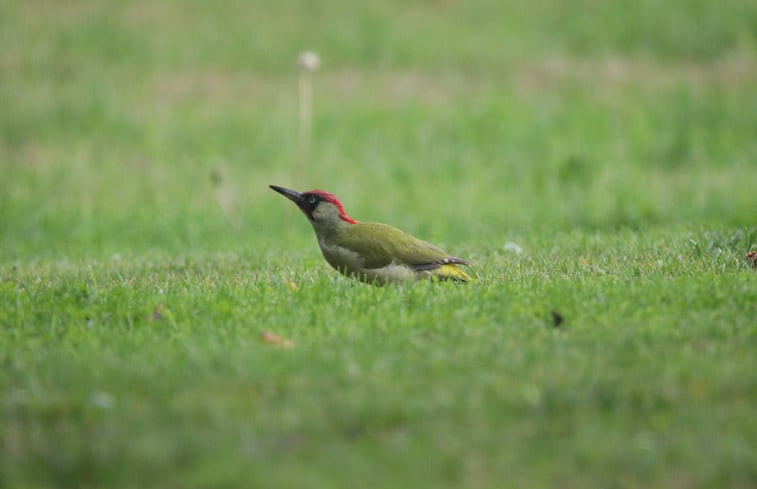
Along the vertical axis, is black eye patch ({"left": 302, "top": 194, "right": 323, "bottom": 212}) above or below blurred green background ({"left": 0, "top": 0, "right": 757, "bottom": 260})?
below

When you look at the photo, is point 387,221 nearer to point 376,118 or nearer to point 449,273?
point 376,118

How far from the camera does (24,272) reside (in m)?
9.87

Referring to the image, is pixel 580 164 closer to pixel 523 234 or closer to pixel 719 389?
pixel 523 234

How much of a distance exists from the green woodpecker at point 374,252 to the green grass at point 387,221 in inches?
13.4

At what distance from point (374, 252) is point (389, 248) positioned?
4.3 inches

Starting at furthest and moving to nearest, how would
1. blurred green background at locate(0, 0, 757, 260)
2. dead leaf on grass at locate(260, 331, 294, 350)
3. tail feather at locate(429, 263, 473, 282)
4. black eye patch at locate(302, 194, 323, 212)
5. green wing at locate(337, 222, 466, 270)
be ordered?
blurred green background at locate(0, 0, 757, 260) → black eye patch at locate(302, 194, 323, 212) → tail feather at locate(429, 263, 473, 282) → green wing at locate(337, 222, 466, 270) → dead leaf on grass at locate(260, 331, 294, 350)

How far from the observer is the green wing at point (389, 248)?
299 inches

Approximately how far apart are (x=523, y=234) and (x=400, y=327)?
579cm

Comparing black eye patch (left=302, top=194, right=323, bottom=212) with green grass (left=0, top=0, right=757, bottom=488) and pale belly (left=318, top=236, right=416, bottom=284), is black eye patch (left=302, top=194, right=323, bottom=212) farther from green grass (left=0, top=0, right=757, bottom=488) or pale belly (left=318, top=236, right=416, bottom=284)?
green grass (left=0, top=0, right=757, bottom=488)

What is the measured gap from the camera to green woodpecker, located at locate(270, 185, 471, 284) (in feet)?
25.0

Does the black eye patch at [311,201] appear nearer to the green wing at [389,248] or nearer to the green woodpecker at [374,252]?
the green woodpecker at [374,252]

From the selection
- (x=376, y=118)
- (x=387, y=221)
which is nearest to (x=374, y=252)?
(x=387, y=221)

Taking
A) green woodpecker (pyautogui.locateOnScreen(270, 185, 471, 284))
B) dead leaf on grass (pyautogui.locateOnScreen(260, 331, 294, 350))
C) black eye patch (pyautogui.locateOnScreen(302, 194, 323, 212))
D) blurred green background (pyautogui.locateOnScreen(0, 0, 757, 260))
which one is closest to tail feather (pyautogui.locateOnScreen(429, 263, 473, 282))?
green woodpecker (pyautogui.locateOnScreen(270, 185, 471, 284))

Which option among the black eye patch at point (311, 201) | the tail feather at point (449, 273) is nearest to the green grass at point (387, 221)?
the tail feather at point (449, 273)
